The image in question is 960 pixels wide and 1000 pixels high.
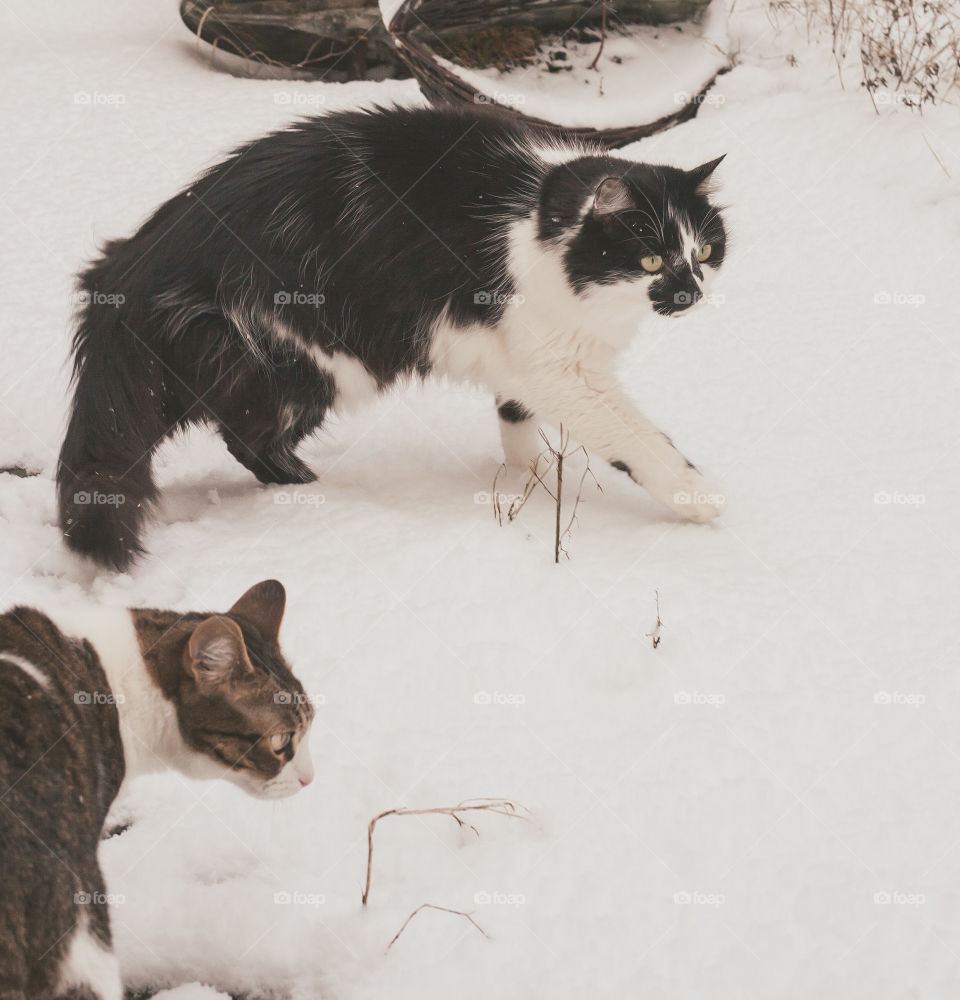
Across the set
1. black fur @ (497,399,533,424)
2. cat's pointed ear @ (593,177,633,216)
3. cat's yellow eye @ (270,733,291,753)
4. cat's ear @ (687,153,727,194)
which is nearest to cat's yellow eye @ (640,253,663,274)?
cat's pointed ear @ (593,177,633,216)

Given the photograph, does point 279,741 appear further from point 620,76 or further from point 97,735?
point 620,76

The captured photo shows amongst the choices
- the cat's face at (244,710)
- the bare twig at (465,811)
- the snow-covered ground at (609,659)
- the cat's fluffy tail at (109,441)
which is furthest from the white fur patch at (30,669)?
the cat's fluffy tail at (109,441)

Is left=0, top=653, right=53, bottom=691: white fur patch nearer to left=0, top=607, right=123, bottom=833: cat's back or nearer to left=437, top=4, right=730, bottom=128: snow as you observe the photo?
left=0, top=607, right=123, bottom=833: cat's back

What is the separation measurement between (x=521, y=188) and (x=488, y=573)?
115cm

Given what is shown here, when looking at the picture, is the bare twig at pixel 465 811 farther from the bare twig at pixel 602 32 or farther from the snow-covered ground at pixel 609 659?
the bare twig at pixel 602 32

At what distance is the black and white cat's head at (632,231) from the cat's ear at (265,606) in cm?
141

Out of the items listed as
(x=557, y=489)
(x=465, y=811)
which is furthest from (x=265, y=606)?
(x=557, y=489)

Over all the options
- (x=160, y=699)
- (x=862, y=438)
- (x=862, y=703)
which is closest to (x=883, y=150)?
(x=862, y=438)

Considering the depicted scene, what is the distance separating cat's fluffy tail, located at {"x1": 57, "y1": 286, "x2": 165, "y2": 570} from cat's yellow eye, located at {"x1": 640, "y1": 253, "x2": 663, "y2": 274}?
1389mm

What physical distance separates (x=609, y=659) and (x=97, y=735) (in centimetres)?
121

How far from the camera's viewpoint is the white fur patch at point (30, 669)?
5.62 ft

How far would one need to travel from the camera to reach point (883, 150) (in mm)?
4902

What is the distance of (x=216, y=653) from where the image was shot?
1799 mm

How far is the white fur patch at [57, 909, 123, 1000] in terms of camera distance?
1561 mm
